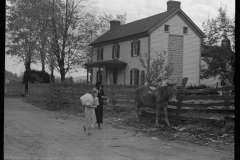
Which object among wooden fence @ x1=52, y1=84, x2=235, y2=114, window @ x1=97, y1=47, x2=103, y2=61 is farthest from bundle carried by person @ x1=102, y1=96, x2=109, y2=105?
window @ x1=97, y1=47, x2=103, y2=61

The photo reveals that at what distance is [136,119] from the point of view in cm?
1477

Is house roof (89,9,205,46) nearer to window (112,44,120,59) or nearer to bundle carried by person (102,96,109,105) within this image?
window (112,44,120,59)

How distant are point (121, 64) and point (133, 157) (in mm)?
28455

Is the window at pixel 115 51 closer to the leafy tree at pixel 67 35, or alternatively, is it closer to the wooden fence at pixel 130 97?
the leafy tree at pixel 67 35

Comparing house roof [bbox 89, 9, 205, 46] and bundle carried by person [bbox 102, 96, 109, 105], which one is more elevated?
house roof [bbox 89, 9, 205, 46]

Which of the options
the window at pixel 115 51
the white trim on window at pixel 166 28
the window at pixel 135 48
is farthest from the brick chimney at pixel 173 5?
the window at pixel 115 51

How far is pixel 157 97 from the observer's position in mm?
13000

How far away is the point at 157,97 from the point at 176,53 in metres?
21.1

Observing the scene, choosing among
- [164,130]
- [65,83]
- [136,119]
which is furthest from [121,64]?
[164,130]

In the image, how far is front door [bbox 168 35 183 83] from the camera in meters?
33.3

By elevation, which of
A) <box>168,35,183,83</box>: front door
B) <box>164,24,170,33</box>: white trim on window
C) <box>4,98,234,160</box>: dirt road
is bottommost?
<box>4,98,234,160</box>: dirt road

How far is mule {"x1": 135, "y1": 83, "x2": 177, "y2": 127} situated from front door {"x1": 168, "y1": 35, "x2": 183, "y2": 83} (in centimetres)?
1900

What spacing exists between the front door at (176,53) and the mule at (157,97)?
62.3ft

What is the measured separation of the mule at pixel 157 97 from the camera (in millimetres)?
12195
